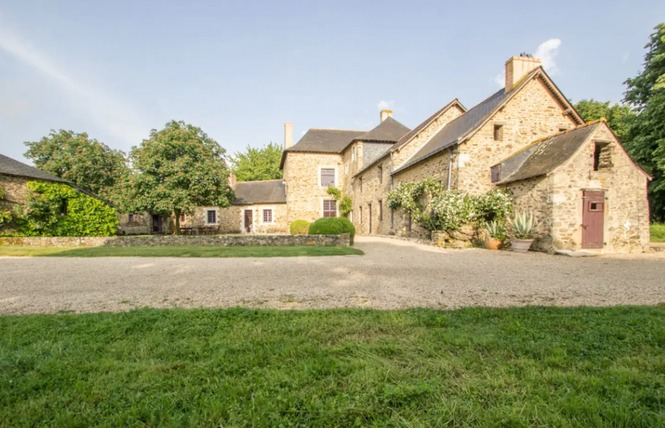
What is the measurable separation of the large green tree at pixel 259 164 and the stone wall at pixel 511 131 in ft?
Result: 105

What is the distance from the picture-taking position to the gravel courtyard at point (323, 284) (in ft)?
14.0

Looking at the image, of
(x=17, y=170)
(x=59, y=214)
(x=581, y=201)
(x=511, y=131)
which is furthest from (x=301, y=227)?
(x=581, y=201)

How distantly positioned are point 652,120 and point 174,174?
88.1 ft

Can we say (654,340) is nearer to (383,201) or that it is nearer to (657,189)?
(383,201)

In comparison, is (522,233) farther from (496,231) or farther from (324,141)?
(324,141)

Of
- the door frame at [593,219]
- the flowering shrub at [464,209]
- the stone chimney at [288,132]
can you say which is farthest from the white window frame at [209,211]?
the door frame at [593,219]

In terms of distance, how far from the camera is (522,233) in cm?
1054

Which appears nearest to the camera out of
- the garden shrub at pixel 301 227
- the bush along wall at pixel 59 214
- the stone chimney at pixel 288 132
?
the bush along wall at pixel 59 214

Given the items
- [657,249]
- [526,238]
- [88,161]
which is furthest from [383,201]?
[88,161]

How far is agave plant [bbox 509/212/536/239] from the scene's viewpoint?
1046cm

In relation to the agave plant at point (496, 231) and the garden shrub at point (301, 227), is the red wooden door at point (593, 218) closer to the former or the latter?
the agave plant at point (496, 231)

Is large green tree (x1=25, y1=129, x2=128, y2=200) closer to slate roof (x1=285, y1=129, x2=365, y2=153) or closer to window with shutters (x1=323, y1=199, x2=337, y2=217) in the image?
slate roof (x1=285, y1=129, x2=365, y2=153)

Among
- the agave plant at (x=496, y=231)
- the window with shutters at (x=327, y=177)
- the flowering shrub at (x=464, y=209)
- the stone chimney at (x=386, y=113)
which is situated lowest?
the agave plant at (x=496, y=231)

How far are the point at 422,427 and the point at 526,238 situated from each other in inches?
428
